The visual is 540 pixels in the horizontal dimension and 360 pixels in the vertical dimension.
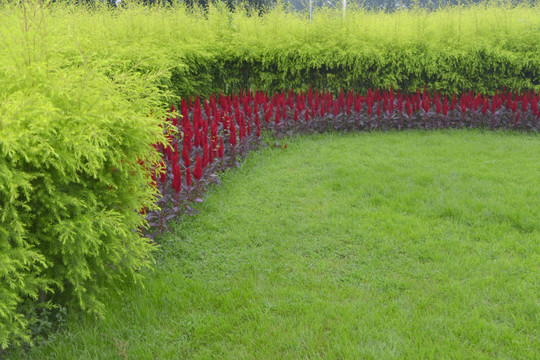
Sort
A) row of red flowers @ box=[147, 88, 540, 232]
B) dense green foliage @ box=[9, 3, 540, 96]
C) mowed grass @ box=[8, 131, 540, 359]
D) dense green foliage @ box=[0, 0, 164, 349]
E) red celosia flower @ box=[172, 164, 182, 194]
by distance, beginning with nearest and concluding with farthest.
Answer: dense green foliage @ box=[0, 0, 164, 349], mowed grass @ box=[8, 131, 540, 359], red celosia flower @ box=[172, 164, 182, 194], row of red flowers @ box=[147, 88, 540, 232], dense green foliage @ box=[9, 3, 540, 96]

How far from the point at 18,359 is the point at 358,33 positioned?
7893 millimetres

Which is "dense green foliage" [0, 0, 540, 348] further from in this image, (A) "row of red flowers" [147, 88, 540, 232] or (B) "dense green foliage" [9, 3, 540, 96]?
(B) "dense green foliage" [9, 3, 540, 96]

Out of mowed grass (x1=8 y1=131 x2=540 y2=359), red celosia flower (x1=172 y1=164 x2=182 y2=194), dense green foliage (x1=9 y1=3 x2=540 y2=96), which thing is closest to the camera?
mowed grass (x1=8 y1=131 x2=540 y2=359)

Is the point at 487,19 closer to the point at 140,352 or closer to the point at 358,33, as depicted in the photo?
the point at 358,33

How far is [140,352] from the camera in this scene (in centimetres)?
266

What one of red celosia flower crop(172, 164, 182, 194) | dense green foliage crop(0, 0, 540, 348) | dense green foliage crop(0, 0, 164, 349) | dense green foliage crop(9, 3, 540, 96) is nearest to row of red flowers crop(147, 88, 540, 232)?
dense green foliage crop(9, 3, 540, 96)

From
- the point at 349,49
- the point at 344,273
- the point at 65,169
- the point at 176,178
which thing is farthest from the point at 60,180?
the point at 349,49

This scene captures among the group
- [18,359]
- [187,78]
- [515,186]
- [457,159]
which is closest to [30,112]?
[18,359]

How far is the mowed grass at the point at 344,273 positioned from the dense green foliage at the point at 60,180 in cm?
36

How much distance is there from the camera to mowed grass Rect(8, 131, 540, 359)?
2.72 m

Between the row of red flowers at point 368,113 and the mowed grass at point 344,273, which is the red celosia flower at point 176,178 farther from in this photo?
the row of red flowers at point 368,113

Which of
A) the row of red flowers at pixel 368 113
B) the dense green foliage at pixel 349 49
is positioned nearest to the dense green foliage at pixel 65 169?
the row of red flowers at pixel 368 113

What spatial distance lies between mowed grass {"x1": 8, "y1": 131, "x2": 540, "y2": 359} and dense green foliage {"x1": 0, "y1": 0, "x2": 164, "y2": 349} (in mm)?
361

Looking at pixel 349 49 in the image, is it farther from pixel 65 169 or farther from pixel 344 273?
pixel 65 169
